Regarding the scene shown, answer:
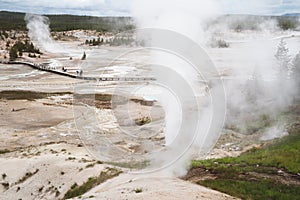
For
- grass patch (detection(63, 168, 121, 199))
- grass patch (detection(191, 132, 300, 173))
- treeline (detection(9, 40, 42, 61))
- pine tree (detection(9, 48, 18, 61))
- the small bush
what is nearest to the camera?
the small bush

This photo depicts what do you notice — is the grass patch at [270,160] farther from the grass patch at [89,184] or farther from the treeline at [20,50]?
the treeline at [20,50]

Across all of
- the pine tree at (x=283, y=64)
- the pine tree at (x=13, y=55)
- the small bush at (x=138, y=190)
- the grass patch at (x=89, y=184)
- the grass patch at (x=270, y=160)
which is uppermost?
the pine tree at (x=283, y=64)

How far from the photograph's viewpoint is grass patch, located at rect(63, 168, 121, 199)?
10648mm

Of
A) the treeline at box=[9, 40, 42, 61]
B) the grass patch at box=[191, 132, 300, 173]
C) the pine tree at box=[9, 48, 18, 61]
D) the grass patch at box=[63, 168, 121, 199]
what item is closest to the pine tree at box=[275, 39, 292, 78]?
the grass patch at box=[191, 132, 300, 173]

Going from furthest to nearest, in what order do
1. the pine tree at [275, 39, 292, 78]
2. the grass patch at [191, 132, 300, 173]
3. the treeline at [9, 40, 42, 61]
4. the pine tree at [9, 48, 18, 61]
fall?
the treeline at [9, 40, 42, 61], the pine tree at [9, 48, 18, 61], the pine tree at [275, 39, 292, 78], the grass patch at [191, 132, 300, 173]

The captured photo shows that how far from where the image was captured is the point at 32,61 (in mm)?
46625

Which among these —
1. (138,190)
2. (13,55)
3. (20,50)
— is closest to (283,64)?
(138,190)

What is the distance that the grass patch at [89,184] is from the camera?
10648mm

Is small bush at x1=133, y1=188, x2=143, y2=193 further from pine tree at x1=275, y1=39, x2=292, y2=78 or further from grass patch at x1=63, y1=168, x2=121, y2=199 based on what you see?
pine tree at x1=275, y1=39, x2=292, y2=78

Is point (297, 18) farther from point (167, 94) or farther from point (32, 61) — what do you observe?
point (167, 94)

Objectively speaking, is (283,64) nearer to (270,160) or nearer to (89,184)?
(270,160)

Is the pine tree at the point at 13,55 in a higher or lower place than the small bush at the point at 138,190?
higher

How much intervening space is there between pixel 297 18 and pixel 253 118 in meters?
50.2

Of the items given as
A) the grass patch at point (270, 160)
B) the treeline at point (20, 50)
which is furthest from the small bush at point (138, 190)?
the treeline at point (20, 50)
